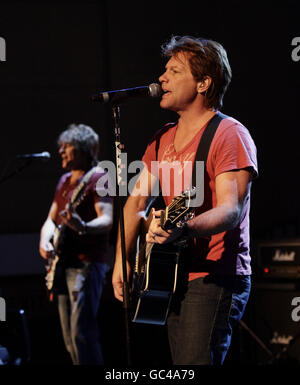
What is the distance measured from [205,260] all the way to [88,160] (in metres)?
2.29

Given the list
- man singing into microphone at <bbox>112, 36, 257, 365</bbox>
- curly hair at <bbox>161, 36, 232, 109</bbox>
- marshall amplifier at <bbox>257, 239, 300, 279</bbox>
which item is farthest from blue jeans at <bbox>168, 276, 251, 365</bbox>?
marshall amplifier at <bbox>257, 239, 300, 279</bbox>

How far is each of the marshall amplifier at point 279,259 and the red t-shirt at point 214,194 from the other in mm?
1942

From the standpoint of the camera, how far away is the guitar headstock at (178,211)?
76.8 inches

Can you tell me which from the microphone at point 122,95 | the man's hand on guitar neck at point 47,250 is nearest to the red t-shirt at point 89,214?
the man's hand on guitar neck at point 47,250

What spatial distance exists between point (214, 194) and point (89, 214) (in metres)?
1.95

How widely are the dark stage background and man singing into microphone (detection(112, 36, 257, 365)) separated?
308 cm

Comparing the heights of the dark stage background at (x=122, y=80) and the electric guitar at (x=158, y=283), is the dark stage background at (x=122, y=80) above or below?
above

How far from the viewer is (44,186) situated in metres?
5.71

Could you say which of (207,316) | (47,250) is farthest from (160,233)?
(47,250)

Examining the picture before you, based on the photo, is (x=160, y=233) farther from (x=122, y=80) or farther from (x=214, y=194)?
(x=122, y=80)

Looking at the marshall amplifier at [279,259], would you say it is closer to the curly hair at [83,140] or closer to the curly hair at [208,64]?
the curly hair at [83,140]

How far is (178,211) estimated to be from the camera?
195cm
